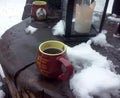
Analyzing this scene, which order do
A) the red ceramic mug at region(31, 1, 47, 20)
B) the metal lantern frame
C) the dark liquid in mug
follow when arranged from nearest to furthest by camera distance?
the dark liquid in mug → the metal lantern frame → the red ceramic mug at region(31, 1, 47, 20)

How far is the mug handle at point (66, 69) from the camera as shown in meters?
0.74

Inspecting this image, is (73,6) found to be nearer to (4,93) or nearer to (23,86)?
(23,86)

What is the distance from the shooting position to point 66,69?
0.74m

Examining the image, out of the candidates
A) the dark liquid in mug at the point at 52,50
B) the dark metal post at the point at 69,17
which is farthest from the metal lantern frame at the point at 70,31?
the dark liquid in mug at the point at 52,50

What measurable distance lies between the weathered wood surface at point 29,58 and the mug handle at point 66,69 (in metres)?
0.03

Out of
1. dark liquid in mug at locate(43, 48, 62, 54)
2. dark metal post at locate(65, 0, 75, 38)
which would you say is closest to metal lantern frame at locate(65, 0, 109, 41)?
dark metal post at locate(65, 0, 75, 38)

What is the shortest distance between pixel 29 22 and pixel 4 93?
0.41 m

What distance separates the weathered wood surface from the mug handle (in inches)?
1.0

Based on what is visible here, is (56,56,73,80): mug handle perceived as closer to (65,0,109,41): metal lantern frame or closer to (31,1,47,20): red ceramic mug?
(65,0,109,41): metal lantern frame

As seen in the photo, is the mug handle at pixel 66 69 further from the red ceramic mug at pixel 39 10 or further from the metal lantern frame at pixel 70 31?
the red ceramic mug at pixel 39 10

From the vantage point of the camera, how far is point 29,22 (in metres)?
1.15

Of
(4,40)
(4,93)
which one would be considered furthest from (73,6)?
(4,93)

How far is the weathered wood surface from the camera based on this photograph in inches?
30.1

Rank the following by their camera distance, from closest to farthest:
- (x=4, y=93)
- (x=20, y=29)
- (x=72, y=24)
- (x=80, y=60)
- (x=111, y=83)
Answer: (x=111, y=83) → (x=80, y=60) → (x=72, y=24) → (x=20, y=29) → (x=4, y=93)
